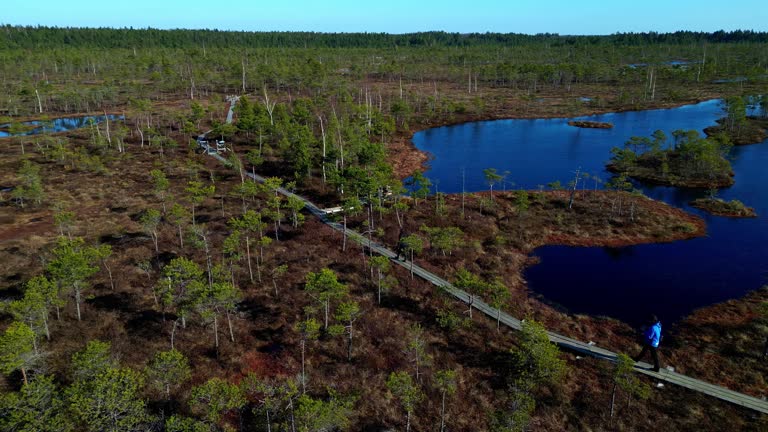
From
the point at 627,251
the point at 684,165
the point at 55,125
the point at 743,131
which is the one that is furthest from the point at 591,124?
the point at 55,125

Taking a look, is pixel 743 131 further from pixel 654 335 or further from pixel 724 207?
pixel 654 335

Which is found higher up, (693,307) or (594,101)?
(594,101)

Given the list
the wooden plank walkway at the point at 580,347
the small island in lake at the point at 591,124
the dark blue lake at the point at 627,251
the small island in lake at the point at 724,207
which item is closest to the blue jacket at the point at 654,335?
the wooden plank walkway at the point at 580,347

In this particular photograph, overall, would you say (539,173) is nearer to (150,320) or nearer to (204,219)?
(204,219)

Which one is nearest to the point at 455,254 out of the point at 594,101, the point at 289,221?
the point at 289,221

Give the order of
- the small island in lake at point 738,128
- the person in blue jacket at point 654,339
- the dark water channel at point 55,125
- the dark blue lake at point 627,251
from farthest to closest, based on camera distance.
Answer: the dark water channel at point 55,125, the small island in lake at point 738,128, the dark blue lake at point 627,251, the person in blue jacket at point 654,339

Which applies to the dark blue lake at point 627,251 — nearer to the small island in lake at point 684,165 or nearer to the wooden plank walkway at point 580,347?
the small island in lake at point 684,165

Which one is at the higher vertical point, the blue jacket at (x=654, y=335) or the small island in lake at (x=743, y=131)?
the small island in lake at (x=743, y=131)
